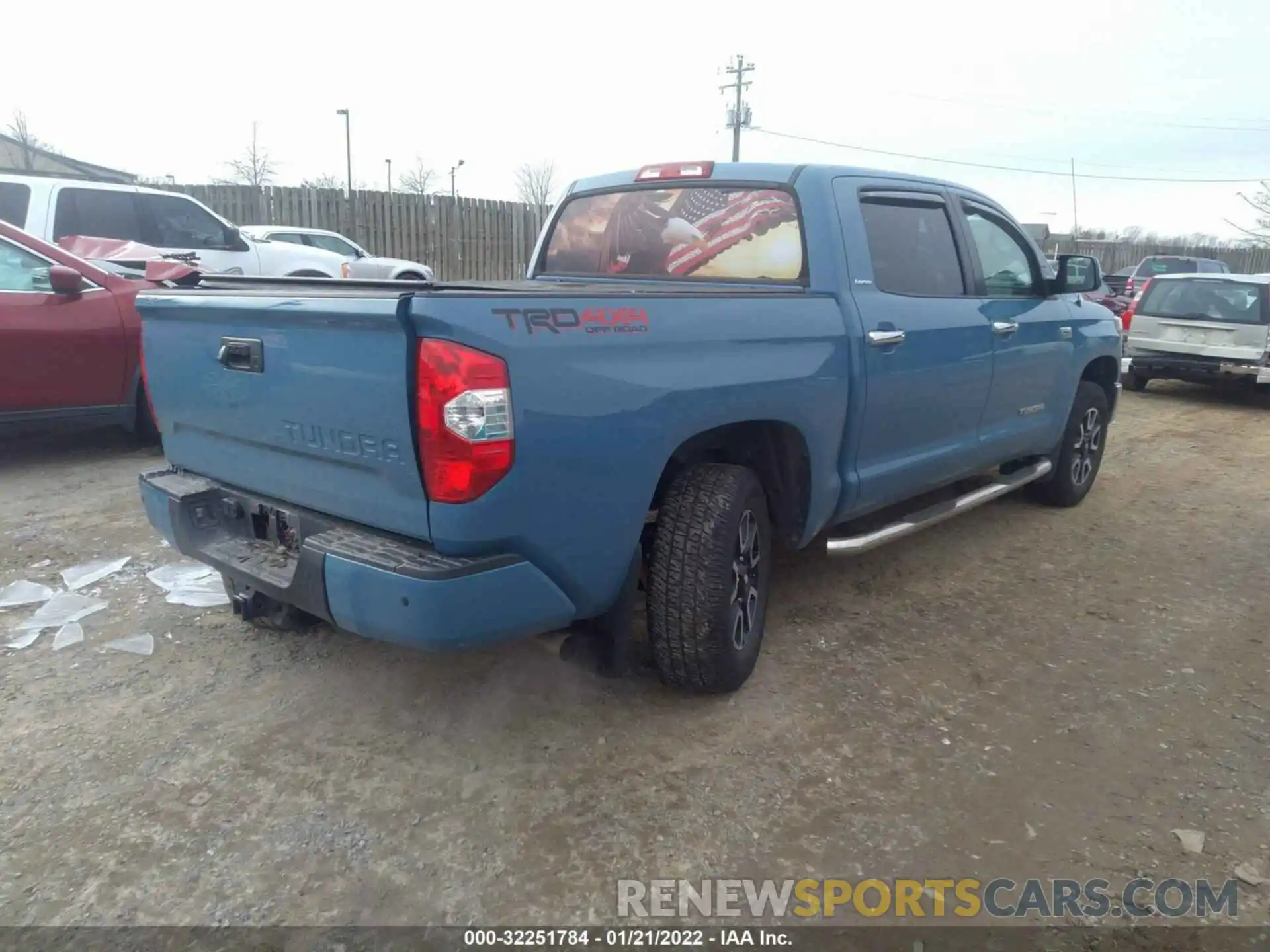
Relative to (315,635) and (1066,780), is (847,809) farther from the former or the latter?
(315,635)

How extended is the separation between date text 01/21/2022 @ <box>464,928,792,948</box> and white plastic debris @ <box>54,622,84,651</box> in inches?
88.4

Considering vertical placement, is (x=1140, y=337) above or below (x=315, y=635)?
above

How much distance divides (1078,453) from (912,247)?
240 cm

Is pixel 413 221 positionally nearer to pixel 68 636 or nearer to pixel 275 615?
pixel 68 636

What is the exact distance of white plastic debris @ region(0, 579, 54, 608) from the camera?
387 centimetres

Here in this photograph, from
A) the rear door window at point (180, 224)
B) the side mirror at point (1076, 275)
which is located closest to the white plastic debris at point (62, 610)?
the side mirror at point (1076, 275)

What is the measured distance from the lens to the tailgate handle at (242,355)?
2697 millimetres

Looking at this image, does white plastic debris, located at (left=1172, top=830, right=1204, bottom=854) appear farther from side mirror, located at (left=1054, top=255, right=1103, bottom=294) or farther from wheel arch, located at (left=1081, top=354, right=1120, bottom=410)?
wheel arch, located at (left=1081, top=354, right=1120, bottom=410)

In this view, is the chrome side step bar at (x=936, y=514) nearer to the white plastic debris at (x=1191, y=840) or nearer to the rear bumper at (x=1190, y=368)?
the white plastic debris at (x=1191, y=840)

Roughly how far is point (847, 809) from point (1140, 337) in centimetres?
1005

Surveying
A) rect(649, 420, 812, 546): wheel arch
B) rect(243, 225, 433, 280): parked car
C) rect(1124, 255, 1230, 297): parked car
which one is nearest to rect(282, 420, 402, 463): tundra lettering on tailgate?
rect(649, 420, 812, 546): wheel arch

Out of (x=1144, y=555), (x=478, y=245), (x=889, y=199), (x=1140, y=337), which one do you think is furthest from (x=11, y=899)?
(x=478, y=245)

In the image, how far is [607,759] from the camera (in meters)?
2.87

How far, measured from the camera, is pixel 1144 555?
4.92m
